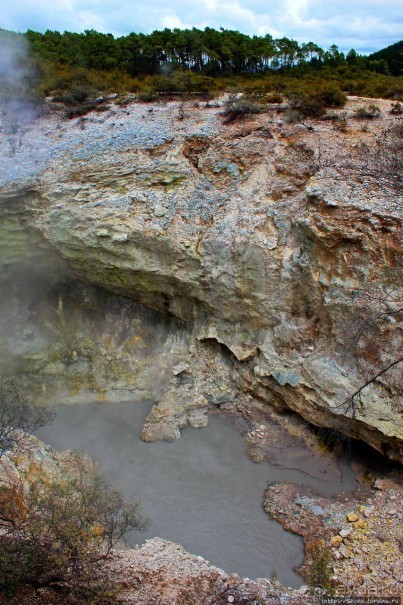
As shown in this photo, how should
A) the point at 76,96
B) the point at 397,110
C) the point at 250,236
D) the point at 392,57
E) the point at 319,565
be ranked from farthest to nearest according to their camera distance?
the point at 392,57
the point at 76,96
the point at 397,110
the point at 250,236
the point at 319,565

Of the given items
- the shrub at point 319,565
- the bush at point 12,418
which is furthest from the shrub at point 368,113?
the bush at point 12,418

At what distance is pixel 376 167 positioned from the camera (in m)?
10.9

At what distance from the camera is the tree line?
23.3 meters

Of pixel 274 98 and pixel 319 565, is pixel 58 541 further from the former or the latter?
pixel 274 98

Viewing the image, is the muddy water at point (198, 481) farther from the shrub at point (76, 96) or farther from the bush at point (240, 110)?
the shrub at point (76, 96)

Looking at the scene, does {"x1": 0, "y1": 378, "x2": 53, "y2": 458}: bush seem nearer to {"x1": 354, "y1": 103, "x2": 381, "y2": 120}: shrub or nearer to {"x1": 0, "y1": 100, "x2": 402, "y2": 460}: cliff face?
{"x1": 0, "y1": 100, "x2": 402, "y2": 460}: cliff face

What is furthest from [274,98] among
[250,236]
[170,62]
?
[170,62]

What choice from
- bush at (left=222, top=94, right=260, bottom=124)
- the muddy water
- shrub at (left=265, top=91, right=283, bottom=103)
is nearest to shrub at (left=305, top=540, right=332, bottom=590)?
the muddy water

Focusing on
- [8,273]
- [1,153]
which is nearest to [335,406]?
[8,273]

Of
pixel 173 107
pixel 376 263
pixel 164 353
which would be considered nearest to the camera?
pixel 376 263

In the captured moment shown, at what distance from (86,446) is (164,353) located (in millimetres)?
3653

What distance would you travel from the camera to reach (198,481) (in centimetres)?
1086

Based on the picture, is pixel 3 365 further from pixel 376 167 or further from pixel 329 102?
pixel 329 102

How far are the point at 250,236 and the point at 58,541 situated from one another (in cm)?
815
